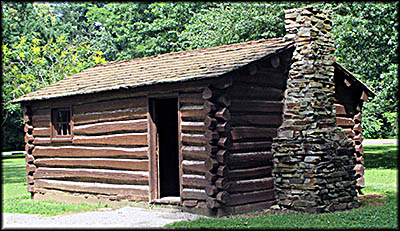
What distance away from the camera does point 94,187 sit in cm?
1507

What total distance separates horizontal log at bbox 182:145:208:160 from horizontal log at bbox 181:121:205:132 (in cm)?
40

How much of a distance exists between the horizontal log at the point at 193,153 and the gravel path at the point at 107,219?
1.27m

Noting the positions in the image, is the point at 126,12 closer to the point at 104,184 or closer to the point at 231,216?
the point at 104,184

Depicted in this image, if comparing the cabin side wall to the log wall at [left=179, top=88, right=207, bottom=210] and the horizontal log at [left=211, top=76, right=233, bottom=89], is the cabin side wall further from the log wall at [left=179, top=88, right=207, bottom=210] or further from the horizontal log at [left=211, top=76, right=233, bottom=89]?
the log wall at [left=179, top=88, right=207, bottom=210]

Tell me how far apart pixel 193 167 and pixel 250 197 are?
1.52 meters

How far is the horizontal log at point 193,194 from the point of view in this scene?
12223 mm

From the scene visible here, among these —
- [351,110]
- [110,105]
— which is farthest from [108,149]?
[351,110]

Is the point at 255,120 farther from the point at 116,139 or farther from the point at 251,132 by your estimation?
the point at 116,139

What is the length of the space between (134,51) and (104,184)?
2457cm

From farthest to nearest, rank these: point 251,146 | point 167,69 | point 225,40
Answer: point 225,40 < point 167,69 < point 251,146

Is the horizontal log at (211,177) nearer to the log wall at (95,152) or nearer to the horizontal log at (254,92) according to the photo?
the horizontal log at (254,92)

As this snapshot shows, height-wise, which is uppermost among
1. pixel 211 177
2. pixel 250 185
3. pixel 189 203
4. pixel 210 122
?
pixel 210 122

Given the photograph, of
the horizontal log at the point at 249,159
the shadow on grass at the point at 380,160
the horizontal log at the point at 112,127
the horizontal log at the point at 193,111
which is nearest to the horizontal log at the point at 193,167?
the horizontal log at the point at 249,159

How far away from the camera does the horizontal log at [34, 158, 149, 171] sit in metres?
13.9
